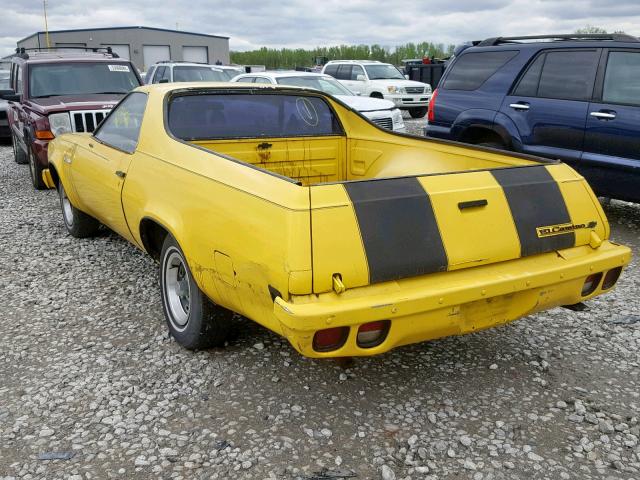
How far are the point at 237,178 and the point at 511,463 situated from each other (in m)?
1.75

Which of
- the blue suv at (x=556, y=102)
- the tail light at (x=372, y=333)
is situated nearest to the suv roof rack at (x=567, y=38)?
the blue suv at (x=556, y=102)

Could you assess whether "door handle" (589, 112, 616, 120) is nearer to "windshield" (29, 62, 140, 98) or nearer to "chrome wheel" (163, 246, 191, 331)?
"chrome wheel" (163, 246, 191, 331)

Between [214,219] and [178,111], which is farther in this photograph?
[178,111]

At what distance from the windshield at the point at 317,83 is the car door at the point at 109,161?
743cm

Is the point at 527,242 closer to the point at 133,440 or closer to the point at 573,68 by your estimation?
the point at 133,440

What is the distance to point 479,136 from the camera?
6906 mm

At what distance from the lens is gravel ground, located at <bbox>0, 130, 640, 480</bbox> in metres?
2.56

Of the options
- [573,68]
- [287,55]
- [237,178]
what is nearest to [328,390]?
[237,178]

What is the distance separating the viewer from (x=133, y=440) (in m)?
2.71

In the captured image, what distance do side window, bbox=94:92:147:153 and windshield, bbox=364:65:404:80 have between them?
13.6 metres

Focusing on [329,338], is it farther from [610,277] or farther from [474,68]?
[474,68]

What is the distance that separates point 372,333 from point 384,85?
15.2 metres

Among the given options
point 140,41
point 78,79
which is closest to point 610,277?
point 78,79

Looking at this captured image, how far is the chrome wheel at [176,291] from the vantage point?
11.7 ft
